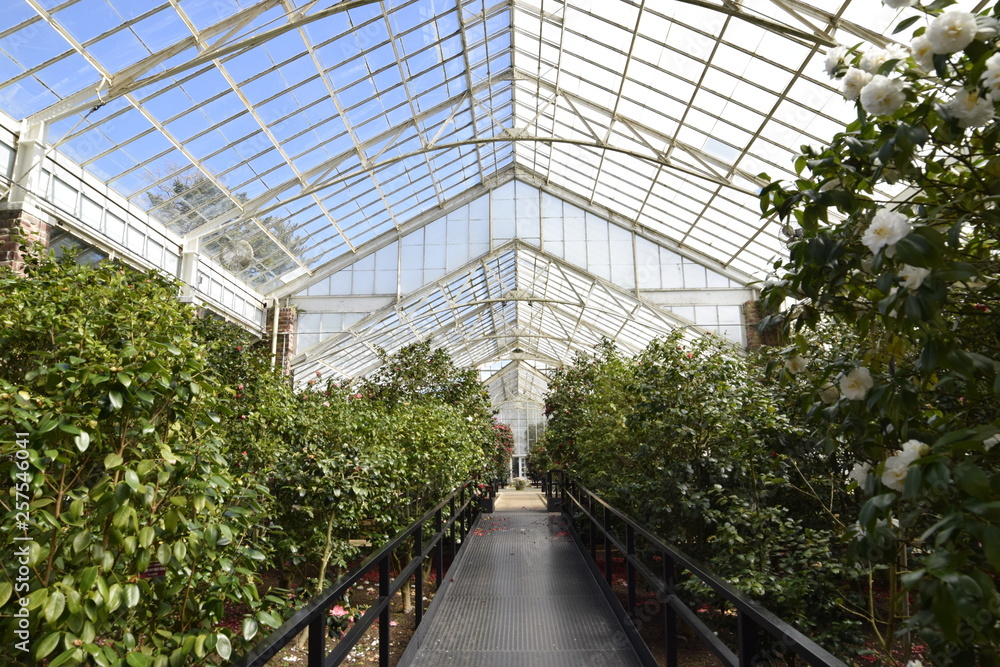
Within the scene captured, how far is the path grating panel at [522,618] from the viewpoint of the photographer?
11.3ft

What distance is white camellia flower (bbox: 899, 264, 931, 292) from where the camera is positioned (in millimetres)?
1105

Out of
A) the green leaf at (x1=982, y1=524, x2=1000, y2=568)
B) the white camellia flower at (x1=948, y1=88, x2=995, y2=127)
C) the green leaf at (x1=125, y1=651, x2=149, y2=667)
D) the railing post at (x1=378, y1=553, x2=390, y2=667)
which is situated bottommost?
the railing post at (x1=378, y1=553, x2=390, y2=667)

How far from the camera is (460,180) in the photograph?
15664mm

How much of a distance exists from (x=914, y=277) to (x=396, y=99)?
445 inches

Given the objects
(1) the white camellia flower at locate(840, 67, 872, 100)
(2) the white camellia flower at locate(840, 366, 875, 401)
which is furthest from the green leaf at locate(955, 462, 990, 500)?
(1) the white camellia flower at locate(840, 67, 872, 100)

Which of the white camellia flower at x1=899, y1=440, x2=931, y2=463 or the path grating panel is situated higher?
the white camellia flower at x1=899, y1=440, x2=931, y2=463

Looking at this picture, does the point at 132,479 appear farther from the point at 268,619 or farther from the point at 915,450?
the point at 915,450

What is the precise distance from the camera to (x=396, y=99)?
11383 mm

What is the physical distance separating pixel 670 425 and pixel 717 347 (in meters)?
1.25

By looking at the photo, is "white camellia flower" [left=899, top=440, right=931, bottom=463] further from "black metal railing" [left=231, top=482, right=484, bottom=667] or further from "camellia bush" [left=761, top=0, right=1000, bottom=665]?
"black metal railing" [left=231, top=482, right=484, bottom=667]

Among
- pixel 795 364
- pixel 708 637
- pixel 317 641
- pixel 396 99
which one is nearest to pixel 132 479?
pixel 317 641

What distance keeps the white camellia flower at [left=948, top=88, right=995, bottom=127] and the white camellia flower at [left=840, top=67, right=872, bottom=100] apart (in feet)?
0.90

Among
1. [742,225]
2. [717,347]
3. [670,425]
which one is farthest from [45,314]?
[742,225]

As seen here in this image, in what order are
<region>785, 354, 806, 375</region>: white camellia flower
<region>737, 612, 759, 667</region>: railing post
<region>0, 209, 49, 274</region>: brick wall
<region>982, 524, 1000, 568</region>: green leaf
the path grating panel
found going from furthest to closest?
<region>0, 209, 49, 274</region>: brick wall
the path grating panel
<region>737, 612, 759, 667</region>: railing post
<region>785, 354, 806, 375</region>: white camellia flower
<region>982, 524, 1000, 568</region>: green leaf
